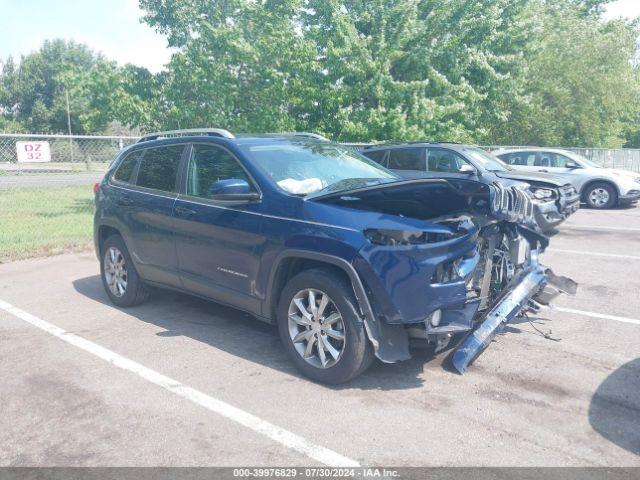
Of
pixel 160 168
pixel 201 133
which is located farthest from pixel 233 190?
pixel 160 168

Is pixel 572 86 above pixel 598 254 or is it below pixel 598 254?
above

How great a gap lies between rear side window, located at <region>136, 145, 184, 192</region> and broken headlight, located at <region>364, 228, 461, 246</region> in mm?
2392

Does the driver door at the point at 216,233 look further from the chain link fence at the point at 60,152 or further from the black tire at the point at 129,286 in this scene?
the chain link fence at the point at 60,152

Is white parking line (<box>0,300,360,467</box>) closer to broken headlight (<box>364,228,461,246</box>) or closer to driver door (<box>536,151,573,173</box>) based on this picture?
broken headlight (<box>364,228,461,246</box>)

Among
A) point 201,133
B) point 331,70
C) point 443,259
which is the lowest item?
point 443,259

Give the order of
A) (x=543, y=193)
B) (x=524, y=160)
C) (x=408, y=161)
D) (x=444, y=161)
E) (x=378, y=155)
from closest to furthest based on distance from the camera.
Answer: (x=543, y=193), (x=444, y=161), (x=408, y=161), (x=378, y=155), (x=524, y=160)

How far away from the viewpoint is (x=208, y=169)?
540 cm

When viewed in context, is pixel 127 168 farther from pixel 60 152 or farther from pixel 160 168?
pixel 60 152

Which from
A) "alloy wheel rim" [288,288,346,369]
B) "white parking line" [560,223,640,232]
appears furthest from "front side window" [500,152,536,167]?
"alloy wheel rim" [288,288,346,369]

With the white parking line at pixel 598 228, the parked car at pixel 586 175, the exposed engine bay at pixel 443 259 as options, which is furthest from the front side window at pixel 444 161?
the exposed engine bay at pixel 443 259

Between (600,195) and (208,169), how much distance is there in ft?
43.0

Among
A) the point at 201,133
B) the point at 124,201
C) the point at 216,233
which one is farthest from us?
the point at 124,201

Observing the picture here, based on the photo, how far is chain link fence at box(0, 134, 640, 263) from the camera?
1044cm

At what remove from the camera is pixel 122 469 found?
128 inches
